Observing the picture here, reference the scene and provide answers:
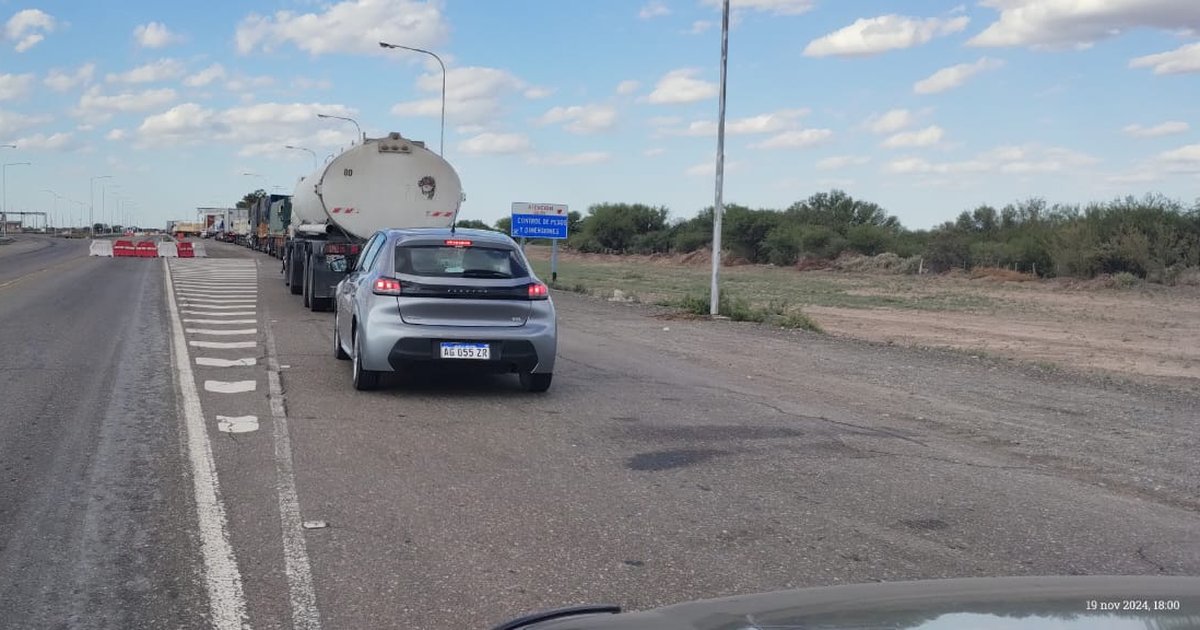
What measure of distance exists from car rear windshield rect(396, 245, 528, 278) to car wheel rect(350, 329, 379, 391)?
0.83 meters

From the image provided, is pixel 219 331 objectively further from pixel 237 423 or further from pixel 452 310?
pixel 237 423

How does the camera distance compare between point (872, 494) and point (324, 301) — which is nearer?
point (872, 494)

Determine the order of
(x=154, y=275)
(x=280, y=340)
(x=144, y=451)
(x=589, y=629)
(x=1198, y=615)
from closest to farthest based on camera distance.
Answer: (x=1198, y=615) < (x=589, y=629) < (x=144, y=451) < (x=280, y=340) < (x=154, y=275)

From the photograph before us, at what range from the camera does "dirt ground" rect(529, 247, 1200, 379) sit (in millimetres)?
20188

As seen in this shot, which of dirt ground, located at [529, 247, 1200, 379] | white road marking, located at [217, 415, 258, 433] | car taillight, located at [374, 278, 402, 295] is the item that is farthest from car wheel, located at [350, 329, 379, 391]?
dirt ground, located at [529, 247, 1200, 379]

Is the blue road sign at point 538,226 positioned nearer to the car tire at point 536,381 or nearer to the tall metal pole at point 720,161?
the tall metal pole at point 720,161

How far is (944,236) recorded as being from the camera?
195 ft

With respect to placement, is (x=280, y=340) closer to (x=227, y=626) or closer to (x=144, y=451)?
(x=144, y=451)

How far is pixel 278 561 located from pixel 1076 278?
1816 inches

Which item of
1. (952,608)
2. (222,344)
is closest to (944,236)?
(222,344)

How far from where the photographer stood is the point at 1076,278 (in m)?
46.5

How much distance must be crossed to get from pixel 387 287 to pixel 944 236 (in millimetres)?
52939

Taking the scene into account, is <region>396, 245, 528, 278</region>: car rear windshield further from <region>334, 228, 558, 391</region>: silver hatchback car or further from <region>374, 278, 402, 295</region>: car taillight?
<region>374, 278, 402, 295</region>: car taillight

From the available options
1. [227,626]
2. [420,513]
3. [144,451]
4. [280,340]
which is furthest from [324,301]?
[227,626]
